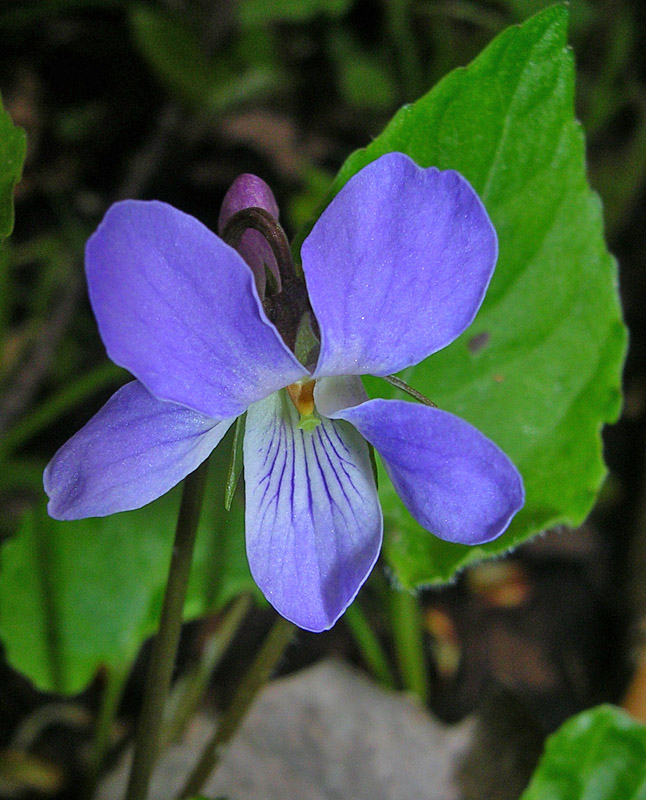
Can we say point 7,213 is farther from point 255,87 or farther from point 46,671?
point 255,87

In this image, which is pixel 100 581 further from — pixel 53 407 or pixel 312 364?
pixel 312 364

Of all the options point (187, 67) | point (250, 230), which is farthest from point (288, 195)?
point (250, 230)

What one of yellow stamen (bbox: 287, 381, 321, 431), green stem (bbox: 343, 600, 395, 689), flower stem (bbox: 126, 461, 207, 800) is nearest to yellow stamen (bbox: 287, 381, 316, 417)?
→ yellow stamen (bbox: 287, 381, 321, 431)

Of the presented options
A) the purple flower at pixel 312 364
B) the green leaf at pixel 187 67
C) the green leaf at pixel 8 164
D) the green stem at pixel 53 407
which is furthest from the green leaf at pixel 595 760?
the green leaf at pixel 187 67

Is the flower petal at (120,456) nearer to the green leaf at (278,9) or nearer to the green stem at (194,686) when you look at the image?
the green stem at (194,686)

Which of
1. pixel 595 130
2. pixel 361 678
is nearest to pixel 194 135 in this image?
pixel 595 130
